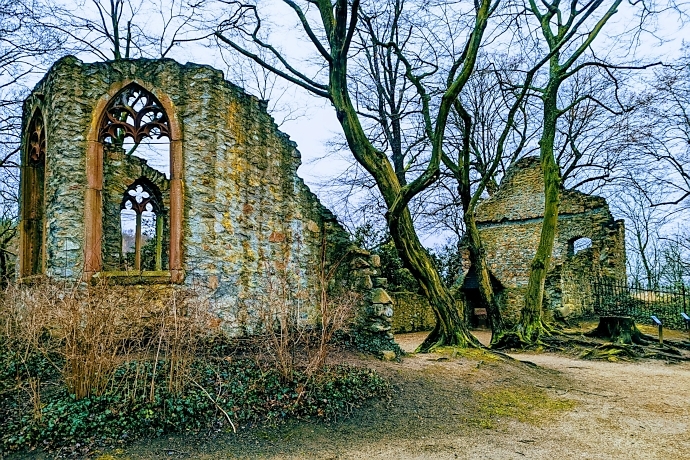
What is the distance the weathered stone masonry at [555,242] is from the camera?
719 inches

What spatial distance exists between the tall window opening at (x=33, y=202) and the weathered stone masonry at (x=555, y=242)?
14.6m

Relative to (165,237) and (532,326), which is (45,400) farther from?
(532,326)

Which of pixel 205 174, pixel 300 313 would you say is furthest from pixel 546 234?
pixel 205 174

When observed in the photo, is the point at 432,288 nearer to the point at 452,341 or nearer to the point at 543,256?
the point at 452,341

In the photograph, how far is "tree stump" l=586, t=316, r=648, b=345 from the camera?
39.9 feet

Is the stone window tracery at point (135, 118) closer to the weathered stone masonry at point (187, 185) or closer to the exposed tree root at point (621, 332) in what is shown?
the weathered stone masonry at point (187, 185)

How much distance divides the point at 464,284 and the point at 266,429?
1497 cm

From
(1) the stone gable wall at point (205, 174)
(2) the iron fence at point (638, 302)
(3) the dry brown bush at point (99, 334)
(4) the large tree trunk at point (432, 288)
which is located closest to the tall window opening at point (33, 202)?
(1) the stone gable wall at point (205, 174)

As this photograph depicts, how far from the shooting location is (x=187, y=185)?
7918 mm

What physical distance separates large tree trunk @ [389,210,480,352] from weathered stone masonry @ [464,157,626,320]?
8956 mm

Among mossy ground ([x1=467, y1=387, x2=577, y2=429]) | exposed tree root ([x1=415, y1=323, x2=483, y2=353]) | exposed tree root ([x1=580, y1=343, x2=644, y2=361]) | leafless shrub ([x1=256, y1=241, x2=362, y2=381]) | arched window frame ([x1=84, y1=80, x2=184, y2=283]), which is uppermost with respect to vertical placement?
arched window frame ([x1=84, y1=80, x2=184, y2=283])

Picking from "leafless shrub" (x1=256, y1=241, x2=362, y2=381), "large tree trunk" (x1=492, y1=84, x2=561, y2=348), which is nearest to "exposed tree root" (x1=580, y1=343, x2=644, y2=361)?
"large tree trunk" (x1=492, y1=84, x2=561, y2=348)

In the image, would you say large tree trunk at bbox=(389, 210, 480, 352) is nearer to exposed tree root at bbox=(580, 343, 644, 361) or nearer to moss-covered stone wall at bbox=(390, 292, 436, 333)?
exposed tree root at bbox=(580, 343, 644, 361)

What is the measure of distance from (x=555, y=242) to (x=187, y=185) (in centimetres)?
1688
